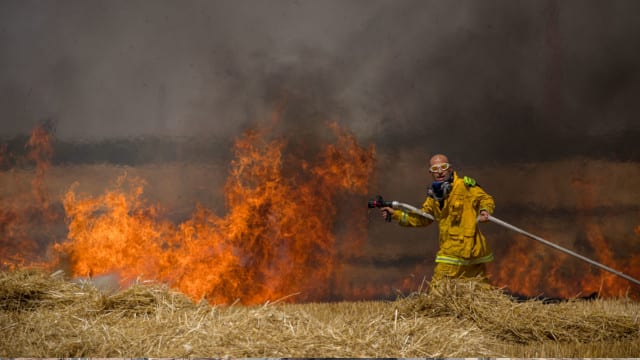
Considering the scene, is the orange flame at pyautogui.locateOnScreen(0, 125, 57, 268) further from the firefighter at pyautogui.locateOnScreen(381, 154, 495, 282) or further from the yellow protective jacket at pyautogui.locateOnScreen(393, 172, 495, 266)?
the yellow protective jacket at pyautogui.locateOnScreen(393, 172, 495, 266)

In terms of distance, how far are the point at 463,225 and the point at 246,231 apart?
3.39 m

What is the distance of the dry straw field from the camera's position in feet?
15.5

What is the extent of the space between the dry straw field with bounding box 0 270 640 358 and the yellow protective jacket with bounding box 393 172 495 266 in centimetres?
50

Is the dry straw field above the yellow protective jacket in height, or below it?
below

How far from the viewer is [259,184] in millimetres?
8938

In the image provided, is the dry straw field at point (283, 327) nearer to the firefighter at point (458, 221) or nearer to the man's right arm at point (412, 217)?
the firefighter at point (458, 221)

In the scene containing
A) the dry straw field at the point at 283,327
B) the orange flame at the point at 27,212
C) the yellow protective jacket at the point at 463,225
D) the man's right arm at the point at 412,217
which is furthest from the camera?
the orange flame at the point at 27,212

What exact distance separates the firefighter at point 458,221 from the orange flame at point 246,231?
222cm

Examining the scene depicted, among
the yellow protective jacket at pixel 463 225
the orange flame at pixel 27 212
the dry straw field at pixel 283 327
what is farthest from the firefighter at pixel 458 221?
the orange flame at pixel 27 212

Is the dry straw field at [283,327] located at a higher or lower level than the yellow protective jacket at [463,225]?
lower

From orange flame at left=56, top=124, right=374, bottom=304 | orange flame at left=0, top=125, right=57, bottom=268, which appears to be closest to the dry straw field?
orange flame at left=56, top=124, right=374, bottom=304

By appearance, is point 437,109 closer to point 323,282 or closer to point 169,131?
point 323,282

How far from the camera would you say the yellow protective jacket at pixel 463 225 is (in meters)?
6.69

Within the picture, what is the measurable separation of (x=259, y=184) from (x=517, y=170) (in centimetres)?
359
